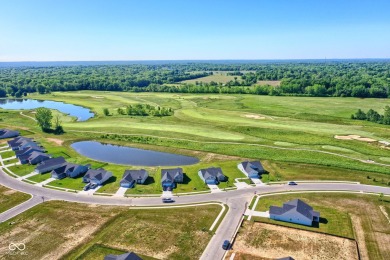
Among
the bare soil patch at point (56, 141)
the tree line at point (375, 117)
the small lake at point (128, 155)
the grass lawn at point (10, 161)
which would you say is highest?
the tree line at point (375, 117)

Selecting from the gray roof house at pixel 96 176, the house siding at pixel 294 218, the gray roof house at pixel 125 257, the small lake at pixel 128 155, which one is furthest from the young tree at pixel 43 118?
the house siding at pixel 294 218

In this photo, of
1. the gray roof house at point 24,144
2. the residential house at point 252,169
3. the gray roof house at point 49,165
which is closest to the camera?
the residential house at point 252,169

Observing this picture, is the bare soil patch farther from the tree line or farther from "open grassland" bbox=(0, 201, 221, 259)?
the tree line

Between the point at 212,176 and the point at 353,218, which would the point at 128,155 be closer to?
the point at 212,176

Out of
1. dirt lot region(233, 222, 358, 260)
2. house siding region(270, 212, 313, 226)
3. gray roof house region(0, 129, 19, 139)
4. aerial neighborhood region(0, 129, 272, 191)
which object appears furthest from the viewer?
gray roof house region(0, 129, 19, 139)

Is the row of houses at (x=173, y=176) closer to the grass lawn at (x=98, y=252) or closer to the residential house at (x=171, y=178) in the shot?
the residential house at (x=171, y=178)

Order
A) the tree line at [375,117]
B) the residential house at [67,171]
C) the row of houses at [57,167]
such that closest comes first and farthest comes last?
1. the row of houses at [57,167]
2. the residential house at [67,171]
3. the tree line at [375,117]

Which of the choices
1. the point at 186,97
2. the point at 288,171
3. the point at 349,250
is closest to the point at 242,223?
the point at 349,250

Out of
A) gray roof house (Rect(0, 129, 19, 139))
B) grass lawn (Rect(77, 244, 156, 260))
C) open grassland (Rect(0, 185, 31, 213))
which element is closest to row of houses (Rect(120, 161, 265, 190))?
open grassland (Rect(0, 185, 31, 213))
